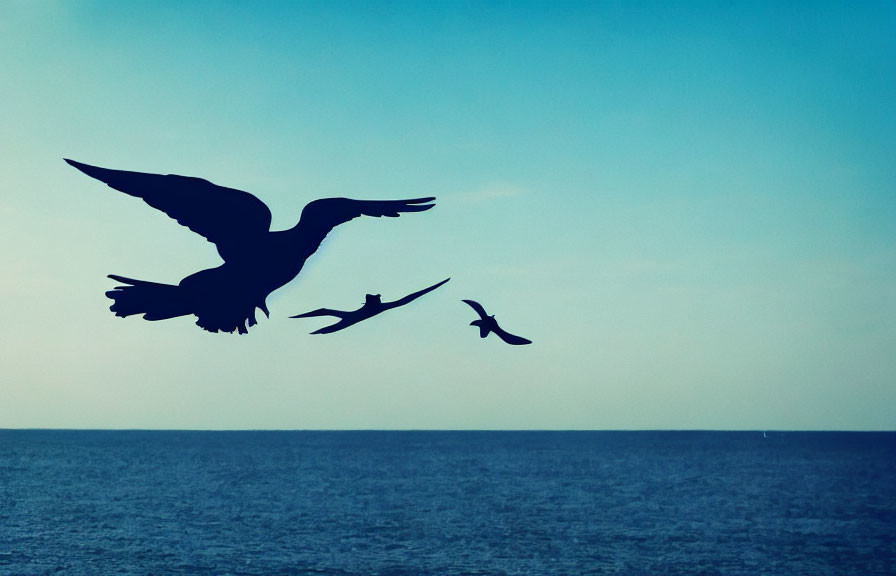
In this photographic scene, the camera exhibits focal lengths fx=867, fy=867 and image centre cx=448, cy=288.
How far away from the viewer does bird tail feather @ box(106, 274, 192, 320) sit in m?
5.59

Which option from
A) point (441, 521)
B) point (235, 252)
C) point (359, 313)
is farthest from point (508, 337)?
point (441, 521)

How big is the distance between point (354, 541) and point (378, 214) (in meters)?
58.8

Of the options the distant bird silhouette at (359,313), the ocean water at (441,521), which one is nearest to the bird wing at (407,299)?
the distant bird silhouette at (359,313)

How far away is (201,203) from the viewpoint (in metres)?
5.67

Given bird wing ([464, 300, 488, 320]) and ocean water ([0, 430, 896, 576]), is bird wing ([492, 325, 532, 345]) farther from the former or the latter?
ocean water ([0, 430, 896, 576])

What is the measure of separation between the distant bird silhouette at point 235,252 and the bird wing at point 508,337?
1.00 m

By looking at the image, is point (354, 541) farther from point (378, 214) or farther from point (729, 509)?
point (378, 214)

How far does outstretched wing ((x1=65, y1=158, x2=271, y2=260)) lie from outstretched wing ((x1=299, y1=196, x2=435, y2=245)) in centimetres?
29

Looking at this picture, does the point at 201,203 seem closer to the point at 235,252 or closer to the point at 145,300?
the point at 235,252

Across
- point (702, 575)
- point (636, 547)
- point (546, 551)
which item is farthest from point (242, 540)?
point (702, 575)

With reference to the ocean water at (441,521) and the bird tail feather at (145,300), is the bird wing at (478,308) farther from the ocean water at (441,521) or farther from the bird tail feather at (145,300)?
the ocean water at (441,521)

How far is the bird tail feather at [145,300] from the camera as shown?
18.3 ft

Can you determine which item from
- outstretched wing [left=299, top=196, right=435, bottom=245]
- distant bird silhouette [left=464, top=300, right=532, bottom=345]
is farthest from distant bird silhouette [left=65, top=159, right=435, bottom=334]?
distant bird silhouette [left=464, top=300, right=532, bottom=345]

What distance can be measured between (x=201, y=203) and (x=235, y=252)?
46cm
